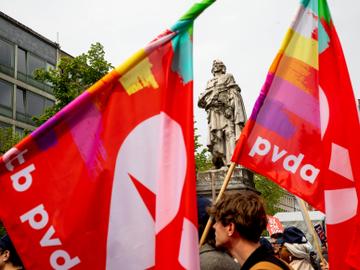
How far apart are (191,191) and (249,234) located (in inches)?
19.3

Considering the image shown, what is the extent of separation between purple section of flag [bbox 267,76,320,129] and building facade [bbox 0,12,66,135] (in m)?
33.4

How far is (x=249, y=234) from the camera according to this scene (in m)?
2.81

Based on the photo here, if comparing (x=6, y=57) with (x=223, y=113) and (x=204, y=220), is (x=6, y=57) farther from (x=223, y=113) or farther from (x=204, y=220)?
(x=204, y=220)

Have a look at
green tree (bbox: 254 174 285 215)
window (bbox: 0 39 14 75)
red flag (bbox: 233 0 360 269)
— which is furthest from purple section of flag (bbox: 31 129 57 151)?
window (bbox: 0 39 14 75)

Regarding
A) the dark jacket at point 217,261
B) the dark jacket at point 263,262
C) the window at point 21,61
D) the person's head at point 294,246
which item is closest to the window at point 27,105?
the window at point 21,61

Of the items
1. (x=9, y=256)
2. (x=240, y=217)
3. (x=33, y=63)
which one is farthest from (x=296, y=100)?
(x=33, y=63)

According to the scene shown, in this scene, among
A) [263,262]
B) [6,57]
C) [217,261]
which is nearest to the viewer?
[263,262]

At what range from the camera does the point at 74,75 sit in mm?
22656

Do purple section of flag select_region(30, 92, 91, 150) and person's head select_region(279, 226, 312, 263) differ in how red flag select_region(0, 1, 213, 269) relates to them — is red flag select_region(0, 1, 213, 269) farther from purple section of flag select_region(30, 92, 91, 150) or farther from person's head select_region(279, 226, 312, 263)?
person's head select_region(279, 226, 312, 263)

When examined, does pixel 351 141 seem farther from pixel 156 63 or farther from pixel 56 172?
pixel 56 172

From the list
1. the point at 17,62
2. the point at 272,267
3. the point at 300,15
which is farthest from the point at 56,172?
the point at 17,62

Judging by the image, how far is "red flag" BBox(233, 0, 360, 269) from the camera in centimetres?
395

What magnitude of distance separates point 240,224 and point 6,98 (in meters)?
35.8

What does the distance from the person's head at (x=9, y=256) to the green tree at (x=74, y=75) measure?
1858 cm
